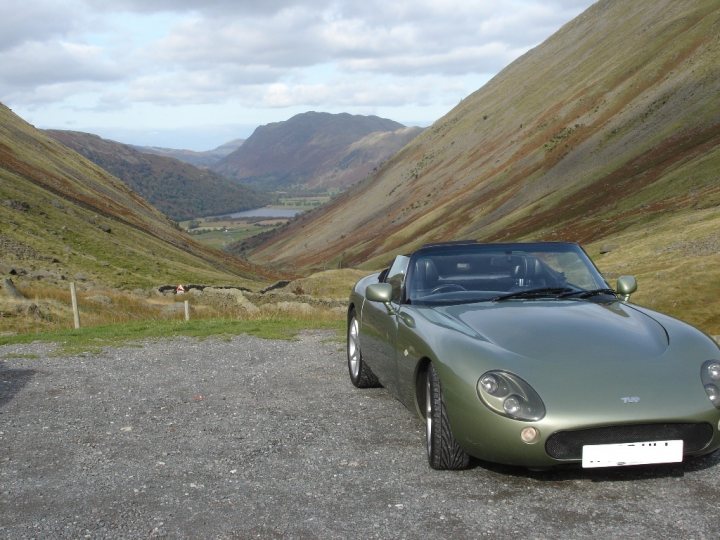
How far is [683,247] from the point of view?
36219mm

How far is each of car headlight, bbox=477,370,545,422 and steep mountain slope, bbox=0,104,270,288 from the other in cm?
3347

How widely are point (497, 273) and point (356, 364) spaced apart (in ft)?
8.07

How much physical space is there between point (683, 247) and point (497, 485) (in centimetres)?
3387

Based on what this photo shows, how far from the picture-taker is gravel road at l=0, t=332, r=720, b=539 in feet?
16.2

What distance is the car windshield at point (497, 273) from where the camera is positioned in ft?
24.0

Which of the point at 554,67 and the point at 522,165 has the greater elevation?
the point at 554,67

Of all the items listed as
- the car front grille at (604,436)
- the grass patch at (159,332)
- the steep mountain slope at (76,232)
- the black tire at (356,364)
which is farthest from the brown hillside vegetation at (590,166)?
the steep mountain slope at (76,232)

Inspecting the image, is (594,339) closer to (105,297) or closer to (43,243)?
(105,297)

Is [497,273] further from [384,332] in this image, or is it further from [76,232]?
[76,232]

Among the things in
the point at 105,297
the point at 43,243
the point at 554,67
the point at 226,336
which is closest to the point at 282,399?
the point at 226,336

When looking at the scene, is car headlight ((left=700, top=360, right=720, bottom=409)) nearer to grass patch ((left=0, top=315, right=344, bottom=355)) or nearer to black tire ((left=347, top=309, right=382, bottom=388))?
black tire ((left=347, top=309, right=382, bottom=388))

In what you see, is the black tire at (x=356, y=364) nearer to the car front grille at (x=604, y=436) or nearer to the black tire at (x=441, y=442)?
the black tire at (x=441, y=442)

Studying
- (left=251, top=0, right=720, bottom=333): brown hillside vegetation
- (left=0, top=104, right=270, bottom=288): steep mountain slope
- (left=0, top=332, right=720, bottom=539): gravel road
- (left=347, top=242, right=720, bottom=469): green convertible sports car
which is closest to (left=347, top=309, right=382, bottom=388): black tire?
(left=0, top=332, right=720, bottom=539): gravel road

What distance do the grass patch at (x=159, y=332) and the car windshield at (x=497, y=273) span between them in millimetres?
6710
